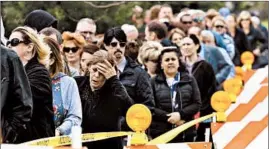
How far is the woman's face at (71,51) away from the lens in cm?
1279

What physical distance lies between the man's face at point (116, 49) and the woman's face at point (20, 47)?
2.74 m

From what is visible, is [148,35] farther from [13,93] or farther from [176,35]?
[13,93]

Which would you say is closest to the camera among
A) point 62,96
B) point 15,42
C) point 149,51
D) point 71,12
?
point 15,42

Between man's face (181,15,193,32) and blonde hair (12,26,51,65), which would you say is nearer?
blonde hair (12,26,51,65)

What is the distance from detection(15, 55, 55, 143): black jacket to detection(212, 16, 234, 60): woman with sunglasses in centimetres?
1058

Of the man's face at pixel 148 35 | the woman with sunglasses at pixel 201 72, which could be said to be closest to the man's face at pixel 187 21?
the man's face at pixel 148 35

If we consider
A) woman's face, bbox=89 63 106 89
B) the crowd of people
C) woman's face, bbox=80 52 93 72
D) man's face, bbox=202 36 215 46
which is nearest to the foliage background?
the crowd of people

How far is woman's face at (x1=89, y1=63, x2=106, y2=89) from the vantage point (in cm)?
1122

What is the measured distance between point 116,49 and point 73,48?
20.7 inches

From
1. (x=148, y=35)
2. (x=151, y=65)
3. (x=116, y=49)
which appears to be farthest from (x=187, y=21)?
(x=116, y=49)

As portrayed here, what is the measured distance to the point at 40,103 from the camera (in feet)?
31.5

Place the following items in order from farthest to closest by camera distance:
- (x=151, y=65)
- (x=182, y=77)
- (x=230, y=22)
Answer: (x=230, y=22)
(x=151, y=65)
(x=182, y=77)

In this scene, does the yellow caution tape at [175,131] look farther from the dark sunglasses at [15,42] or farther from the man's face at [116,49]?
the dark sunglasses at [15,42]

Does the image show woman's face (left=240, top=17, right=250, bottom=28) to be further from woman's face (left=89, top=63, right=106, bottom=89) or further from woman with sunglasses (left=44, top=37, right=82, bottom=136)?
woman with sunglasses (left=44, top=37, right=82, bottom=136)
